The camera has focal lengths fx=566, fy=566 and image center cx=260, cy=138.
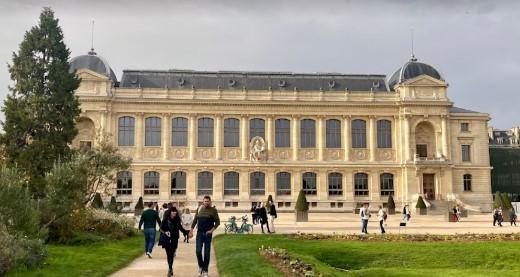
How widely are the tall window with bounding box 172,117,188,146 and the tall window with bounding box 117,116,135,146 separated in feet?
14.1

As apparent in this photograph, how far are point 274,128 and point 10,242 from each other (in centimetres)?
4886

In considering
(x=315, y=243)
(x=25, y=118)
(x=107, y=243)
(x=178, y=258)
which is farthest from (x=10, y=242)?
(x=25, y=118)

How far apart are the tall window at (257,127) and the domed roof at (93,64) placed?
15.7 metres

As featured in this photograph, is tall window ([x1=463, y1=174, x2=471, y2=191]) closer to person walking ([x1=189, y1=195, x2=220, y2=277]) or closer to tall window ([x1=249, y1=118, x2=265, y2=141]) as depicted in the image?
tall window ([x1=249, y1=118, x2=265, y2=141])

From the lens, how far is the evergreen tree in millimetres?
24344

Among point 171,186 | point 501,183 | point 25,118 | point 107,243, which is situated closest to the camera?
point 107,243

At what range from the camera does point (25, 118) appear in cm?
2445

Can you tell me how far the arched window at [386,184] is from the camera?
61.3 metres

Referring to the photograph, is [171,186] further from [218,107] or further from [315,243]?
[315,243]

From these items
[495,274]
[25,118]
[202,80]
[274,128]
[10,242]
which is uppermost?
[202,80]

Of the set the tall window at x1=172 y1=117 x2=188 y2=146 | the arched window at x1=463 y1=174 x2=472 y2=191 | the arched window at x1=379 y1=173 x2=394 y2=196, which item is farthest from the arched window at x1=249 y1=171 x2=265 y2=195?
the arched window at x1=463 y1=174 x2=472 y2=191

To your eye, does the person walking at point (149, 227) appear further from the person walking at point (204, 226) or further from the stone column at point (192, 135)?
the stone column at point (192, 135)

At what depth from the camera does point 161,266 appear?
15070 mm

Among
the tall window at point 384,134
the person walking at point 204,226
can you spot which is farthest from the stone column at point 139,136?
the person walking at point 204,226
